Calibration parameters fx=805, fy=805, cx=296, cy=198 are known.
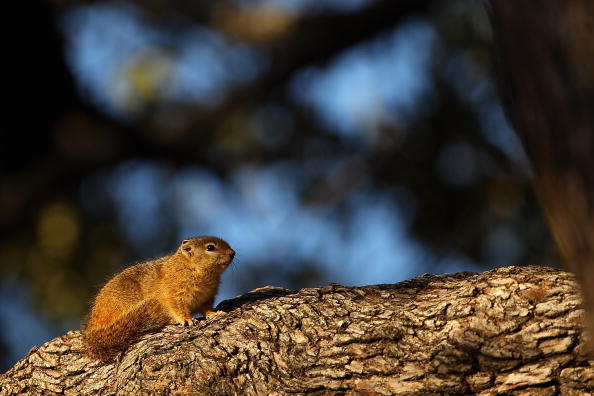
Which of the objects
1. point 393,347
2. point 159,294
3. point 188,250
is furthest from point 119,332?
point 393,347

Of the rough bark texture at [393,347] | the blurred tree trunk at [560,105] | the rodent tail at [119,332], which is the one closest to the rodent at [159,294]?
the rodent tail at [119,332]

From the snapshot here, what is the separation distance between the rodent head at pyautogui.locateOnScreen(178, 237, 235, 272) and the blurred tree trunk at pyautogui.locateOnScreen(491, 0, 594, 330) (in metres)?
3.69

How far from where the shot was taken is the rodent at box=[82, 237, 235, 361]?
4599 millimetres

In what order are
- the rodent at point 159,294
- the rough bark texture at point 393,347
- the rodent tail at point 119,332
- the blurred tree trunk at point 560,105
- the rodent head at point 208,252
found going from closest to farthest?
the blurred tree trunk at point 560,105 < the rough bark texture at point 393,347 < the rodent tail at point 119,332 < the rodent at point 159,294 < the rodent head at point 208,252

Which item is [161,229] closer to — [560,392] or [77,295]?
[77,295]

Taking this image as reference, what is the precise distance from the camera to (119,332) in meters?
4.50

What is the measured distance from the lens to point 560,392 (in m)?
3.54

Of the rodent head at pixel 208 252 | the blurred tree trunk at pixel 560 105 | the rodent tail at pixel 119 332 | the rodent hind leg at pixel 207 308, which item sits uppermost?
the rodent head at pixel 208 252

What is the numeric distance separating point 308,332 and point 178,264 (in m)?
1.88

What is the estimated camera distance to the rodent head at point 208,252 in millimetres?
5588

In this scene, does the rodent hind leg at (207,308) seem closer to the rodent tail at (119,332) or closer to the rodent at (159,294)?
the rodent at (159,294)

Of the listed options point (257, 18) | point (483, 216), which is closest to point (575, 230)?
point (483, 216)

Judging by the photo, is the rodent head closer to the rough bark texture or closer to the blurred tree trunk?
the rough bark texture

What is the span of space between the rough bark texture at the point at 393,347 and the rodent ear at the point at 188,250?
1.51m
